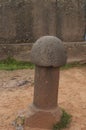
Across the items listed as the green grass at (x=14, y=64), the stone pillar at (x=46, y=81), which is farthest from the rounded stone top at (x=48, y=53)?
the green grass at (x=14, y=64)

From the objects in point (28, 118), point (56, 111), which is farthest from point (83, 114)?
point (28, 118)

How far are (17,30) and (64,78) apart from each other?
5.67 ft

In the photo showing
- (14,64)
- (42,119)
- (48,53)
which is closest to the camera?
(48,53)

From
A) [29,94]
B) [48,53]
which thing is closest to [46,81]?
[48,53]

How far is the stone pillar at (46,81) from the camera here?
5.10 m

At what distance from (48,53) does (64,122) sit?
1.06m

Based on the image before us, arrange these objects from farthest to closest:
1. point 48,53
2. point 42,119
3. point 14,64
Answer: point 14,64, point 42,119, point 48,53

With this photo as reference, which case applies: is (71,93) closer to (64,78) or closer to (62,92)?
(62,92)

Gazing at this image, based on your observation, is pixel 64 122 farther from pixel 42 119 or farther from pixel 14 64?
pixel 14 64

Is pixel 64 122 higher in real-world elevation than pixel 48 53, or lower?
lower

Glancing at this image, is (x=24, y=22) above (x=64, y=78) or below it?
above

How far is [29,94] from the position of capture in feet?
21.3

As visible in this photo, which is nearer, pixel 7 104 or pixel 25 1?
pixel 7 104

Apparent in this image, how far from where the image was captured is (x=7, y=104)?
6.00 m
